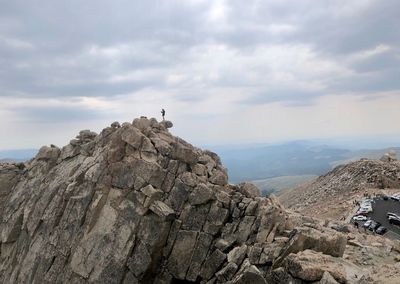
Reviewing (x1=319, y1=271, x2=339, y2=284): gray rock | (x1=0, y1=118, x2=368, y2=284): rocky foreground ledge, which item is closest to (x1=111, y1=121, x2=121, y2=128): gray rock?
(x1=0, y1=118, x2=368, y2=284): rocky foreground ledge

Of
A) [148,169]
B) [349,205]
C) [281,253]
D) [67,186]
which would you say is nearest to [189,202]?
[148,169]

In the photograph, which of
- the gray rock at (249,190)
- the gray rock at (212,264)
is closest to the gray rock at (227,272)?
the gray rock at (212,264)

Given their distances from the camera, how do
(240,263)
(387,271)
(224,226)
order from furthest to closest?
(224,226), (240,263), (387,271)

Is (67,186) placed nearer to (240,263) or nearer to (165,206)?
(165,206)

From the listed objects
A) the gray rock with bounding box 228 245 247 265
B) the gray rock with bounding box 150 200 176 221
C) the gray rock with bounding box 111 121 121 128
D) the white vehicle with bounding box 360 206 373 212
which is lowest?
the white vehicle with bounding box 360 206 373 212

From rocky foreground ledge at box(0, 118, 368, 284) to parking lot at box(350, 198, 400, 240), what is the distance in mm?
18877

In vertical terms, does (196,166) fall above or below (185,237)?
above

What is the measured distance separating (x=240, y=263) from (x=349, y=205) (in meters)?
50.4

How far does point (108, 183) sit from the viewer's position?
49.1 metres

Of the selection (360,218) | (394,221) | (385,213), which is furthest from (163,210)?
(385,213)

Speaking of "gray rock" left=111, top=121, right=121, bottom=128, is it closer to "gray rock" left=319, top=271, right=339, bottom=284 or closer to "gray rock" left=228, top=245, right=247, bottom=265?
"gray rock" left=228, top=245, right=247, bottom=265

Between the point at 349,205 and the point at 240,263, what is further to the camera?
the point at 349,205

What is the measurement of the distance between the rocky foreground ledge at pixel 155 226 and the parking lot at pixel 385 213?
1888cm

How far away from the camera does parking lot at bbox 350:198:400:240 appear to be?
A: 60.9 metres
